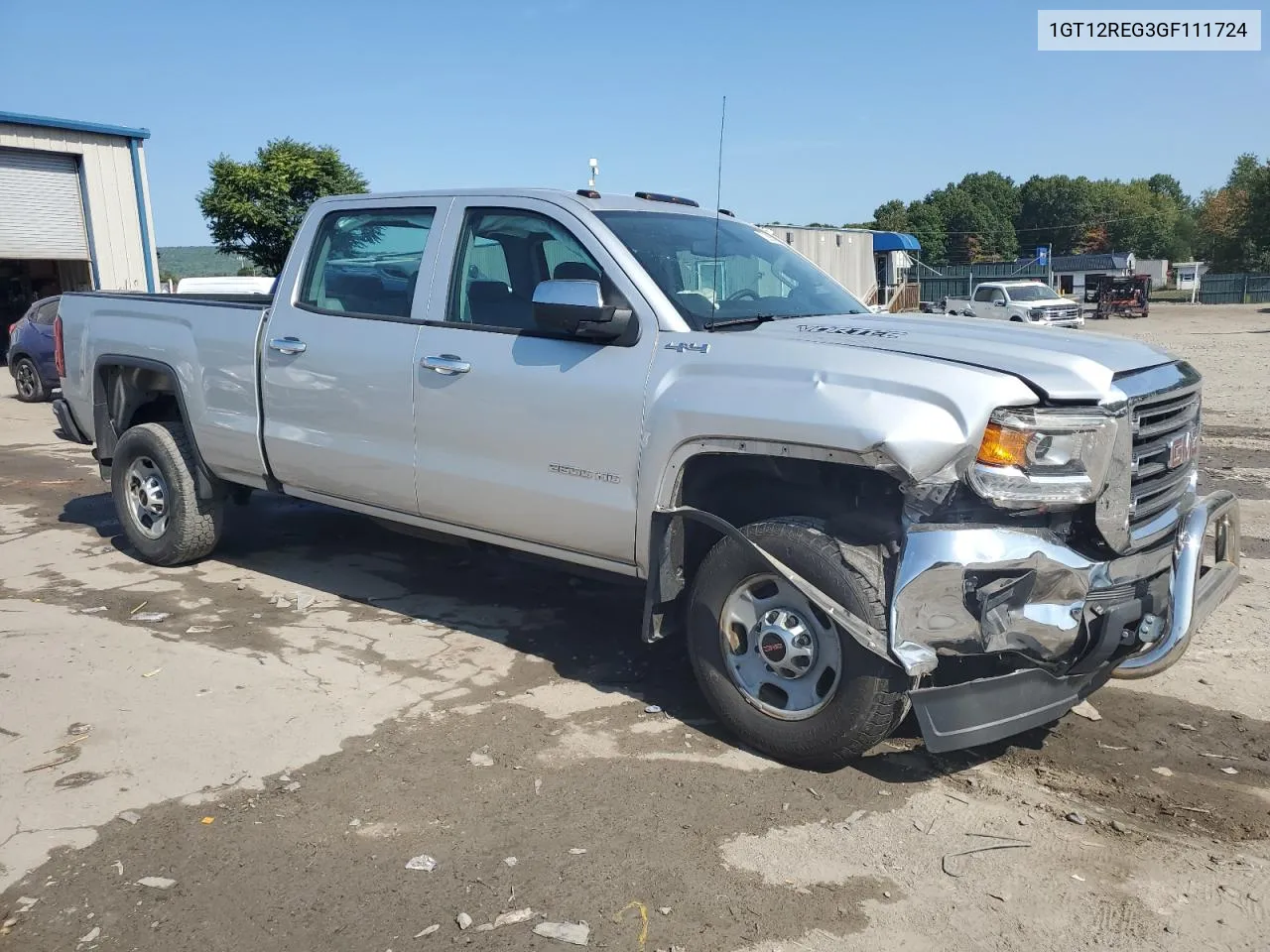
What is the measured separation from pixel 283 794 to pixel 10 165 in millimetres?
24621

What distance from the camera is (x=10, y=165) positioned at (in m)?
23.4

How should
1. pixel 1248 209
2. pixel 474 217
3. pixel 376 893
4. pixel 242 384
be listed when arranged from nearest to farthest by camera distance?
1. pixel 376 893
2. pixel 474 217
3. pixel 242 384
4. pixel 1248 209

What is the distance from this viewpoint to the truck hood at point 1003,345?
3498 millimetres

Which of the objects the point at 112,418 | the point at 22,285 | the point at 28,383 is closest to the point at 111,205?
the point at 22,285

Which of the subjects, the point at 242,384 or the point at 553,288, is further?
the point at 242,384

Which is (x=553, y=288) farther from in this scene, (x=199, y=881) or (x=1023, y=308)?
(x=1023, y=308)

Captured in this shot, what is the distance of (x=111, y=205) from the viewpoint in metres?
25.4

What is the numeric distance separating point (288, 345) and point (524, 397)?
1.69m

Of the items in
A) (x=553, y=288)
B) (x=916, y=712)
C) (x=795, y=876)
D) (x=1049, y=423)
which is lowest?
(x=795, y=876)

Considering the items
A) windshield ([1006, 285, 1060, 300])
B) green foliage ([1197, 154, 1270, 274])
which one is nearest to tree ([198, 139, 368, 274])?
windshield ([1006, 285, 1060, 300])

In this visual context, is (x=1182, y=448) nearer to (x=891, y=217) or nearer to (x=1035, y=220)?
(x=891, y=217)

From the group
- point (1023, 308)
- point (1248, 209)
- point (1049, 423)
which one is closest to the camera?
point (1049, 423)

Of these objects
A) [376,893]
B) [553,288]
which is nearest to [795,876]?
[376,893]

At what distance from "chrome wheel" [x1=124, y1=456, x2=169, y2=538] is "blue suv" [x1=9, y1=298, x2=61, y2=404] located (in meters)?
10.9
